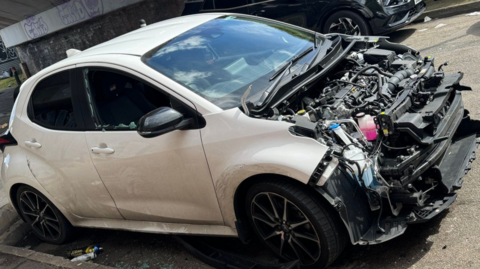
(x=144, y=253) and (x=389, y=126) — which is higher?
(x=389, y=126)

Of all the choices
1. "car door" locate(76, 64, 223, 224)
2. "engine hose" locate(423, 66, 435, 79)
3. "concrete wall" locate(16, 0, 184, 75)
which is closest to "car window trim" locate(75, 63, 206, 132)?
"car door" locate(76, 64, 223, 224)

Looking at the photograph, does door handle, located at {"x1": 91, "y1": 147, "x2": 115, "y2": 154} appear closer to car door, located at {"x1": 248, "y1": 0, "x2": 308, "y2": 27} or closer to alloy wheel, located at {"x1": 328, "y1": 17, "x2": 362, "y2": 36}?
alloy wheel, located at {"x1": 328, "y1": 17, "x2": 362, "y2": 36}

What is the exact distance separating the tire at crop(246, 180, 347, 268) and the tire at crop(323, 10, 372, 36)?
6.06 m

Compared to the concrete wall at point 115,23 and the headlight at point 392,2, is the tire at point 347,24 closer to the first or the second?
the headlight at point 392,2

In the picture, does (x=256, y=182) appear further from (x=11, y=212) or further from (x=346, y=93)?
(x=11, y=212)

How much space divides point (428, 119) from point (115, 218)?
279 centimetres

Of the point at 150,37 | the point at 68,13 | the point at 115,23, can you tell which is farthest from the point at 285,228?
the point at 68,13

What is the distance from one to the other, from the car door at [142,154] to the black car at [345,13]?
5.79 meters

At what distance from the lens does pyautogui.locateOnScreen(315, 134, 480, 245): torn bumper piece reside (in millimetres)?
3018

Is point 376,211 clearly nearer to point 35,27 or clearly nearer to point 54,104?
point 54,104

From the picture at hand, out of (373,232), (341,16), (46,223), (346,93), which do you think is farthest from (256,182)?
(341,16)

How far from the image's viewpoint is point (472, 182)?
3.86 metres

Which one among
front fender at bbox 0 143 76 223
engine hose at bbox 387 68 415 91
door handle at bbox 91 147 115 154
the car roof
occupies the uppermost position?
the car roof

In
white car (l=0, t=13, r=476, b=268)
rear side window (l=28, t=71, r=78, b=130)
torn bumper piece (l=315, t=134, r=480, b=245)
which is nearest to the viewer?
torn bumper piece (l=315, t=134, r=480, b=245)
